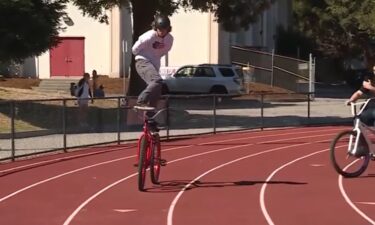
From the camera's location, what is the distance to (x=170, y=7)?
2683 centimetres

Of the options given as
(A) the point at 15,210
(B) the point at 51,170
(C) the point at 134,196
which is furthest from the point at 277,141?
(A) the point at 15,210

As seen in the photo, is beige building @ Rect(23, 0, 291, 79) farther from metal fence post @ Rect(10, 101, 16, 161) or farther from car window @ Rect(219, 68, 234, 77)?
metal fence post @ Rect(10, 101, 16, 161)

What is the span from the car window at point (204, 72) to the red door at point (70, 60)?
441 inches

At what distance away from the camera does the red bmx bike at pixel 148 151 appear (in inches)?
396

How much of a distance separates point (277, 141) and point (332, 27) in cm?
4396

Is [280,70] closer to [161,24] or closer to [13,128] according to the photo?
[13,128]

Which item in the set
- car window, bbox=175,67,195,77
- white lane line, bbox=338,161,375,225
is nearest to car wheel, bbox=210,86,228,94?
car window, bbox=175,67,195,77

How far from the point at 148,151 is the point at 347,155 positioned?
344 centimetres

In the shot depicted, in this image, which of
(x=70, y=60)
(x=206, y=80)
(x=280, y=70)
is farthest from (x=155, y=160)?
(x=70, y=60)

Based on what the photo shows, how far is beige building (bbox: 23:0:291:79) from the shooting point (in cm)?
4453

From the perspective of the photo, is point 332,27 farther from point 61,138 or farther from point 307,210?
point 307,210

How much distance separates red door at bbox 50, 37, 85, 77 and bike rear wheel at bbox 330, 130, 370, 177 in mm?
35357

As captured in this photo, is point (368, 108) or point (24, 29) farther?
point (24, 29)

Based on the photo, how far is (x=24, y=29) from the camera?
1973cm
